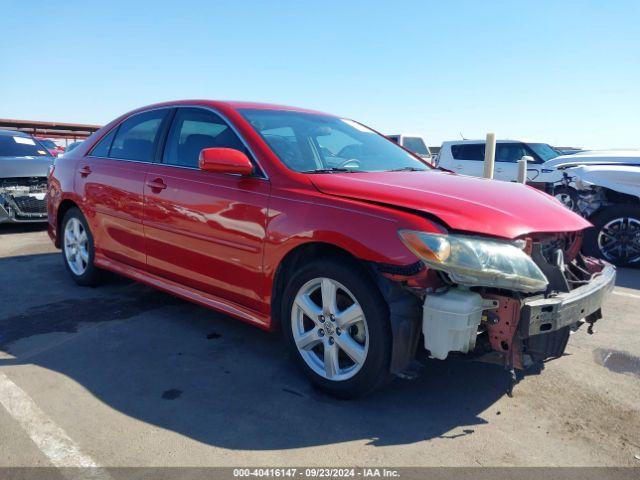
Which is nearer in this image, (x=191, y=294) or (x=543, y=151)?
(x=191, y=294)

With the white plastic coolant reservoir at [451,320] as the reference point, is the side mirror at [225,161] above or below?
above

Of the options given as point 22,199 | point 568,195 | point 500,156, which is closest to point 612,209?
point 568,195

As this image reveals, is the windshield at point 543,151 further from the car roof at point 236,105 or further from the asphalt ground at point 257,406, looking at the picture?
the car roof at point 236,105

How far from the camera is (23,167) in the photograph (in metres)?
8.30

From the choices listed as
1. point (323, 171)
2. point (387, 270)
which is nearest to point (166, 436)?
point (387, 270)

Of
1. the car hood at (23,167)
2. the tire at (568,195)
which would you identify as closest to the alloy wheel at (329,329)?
the tire at (568,195)

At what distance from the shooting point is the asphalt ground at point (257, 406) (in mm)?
2568

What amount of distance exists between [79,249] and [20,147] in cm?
510

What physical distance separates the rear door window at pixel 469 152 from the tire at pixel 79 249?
1082 centimetres

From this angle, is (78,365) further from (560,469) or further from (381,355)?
(560,469)

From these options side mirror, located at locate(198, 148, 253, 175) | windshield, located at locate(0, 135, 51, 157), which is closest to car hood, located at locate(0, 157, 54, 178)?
windshield, located at locate(0, 135, 51, 157)

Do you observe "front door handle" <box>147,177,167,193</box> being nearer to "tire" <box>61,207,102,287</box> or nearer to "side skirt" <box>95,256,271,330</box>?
"side skirt" <box>95,256,271,330</box>

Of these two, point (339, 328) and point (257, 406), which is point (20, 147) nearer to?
point (257, 406)

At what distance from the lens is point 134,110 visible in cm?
486
